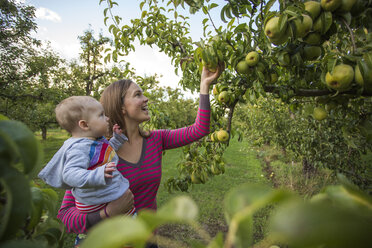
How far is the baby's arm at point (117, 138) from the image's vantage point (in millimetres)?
1578

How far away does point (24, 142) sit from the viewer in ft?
0.88

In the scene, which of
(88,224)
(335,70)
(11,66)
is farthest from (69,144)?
(11,66)

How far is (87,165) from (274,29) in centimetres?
127

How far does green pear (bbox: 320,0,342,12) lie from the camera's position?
2.77 feet

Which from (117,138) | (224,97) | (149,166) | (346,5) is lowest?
(149,166)

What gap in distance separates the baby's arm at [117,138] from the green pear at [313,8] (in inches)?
56.2

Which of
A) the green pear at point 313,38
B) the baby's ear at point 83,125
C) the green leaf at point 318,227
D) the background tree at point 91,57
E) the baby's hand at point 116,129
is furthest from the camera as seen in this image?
the background tree at point 91,57

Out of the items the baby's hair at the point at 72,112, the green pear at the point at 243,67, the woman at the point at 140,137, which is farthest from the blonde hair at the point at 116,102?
the green pear at the point at 243,67

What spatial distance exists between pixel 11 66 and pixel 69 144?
7482mm

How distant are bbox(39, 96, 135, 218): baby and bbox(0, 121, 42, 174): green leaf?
93 centimetres

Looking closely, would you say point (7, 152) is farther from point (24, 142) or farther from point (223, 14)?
point (223, 14)

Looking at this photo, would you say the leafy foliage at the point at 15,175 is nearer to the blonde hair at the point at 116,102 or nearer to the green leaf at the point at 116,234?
the green leaf at the point at 116,234

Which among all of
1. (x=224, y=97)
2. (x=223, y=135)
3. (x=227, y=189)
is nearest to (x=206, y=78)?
(x=224, y=97)

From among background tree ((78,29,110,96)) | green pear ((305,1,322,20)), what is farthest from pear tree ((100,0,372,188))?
background tree ((78,29,110,96))
